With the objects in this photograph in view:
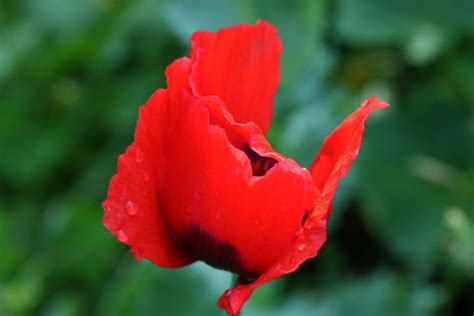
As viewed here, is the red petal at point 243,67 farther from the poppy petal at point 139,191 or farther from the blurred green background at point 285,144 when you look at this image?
the blurred green background at point 285,144

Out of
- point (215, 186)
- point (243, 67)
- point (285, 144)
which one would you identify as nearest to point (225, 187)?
point (215, 186)

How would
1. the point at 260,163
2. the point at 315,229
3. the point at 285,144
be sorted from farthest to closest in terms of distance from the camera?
the point at 285,144 → the point at 260,163 → the point at 315,229

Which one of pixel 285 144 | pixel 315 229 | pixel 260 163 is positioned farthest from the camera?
pixel 285 144

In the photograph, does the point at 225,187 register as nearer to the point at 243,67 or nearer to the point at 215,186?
the point at 215,186

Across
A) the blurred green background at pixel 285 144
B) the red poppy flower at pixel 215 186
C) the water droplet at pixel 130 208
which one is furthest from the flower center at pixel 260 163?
the blurred green background at pixel 285 144

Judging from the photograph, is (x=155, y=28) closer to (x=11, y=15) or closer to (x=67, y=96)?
(x=67, y=96)

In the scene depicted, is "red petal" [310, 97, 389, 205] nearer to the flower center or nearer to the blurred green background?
the flower center
